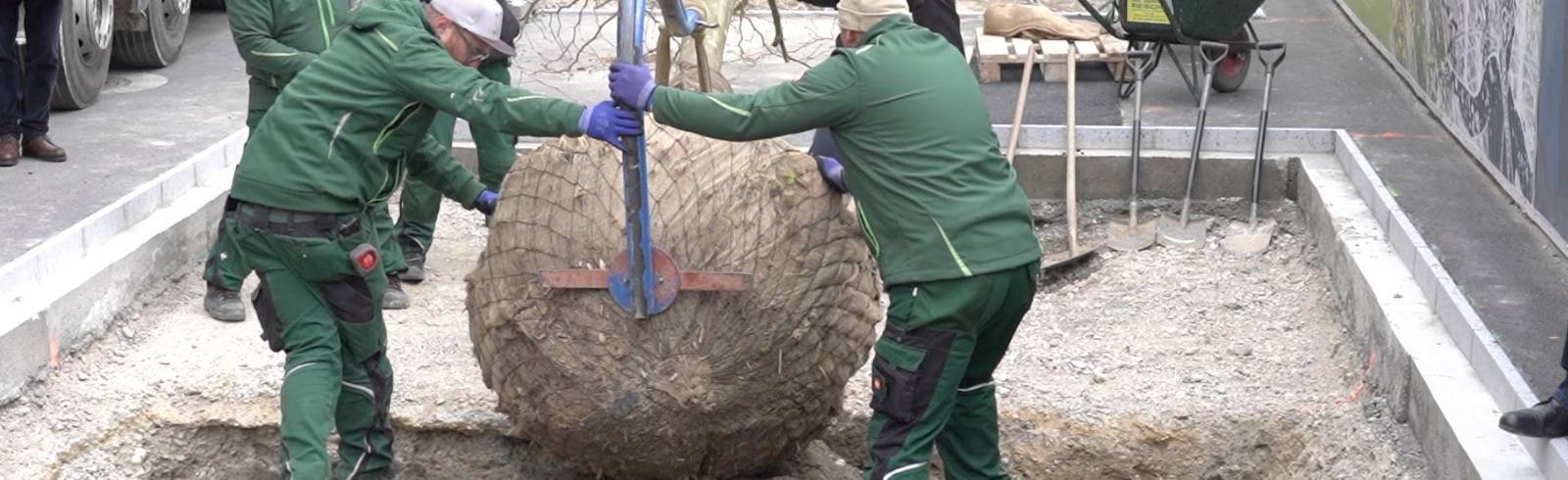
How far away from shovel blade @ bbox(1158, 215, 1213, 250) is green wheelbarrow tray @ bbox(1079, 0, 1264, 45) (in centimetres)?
157

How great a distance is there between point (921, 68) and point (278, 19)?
3.21m

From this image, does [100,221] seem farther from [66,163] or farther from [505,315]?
[505,315]

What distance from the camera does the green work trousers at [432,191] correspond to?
763 centimetres

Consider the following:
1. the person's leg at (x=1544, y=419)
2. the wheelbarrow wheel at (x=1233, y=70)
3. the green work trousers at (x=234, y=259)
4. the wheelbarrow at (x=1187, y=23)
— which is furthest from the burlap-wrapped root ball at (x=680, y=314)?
the wheelbarrow wheel at (x=1233, y=70)

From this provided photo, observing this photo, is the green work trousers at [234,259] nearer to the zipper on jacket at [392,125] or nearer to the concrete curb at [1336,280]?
the concrete curb at [1336,280]

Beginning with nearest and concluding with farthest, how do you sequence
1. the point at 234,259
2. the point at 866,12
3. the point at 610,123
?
the point at 610,123 → the point at 866,12 → the point at 234,259

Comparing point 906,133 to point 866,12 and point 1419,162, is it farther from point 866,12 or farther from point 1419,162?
point 1419,162

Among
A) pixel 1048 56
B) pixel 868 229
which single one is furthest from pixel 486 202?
pixel 1048 56

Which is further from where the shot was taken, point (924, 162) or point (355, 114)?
point (355, 114)

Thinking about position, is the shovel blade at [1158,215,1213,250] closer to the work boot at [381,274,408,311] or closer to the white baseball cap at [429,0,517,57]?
the work boot at [381,274,408,311]

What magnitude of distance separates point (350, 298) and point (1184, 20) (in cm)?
578

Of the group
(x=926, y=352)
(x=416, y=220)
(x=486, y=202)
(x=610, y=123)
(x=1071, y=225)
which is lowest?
(x=1071, y=225)

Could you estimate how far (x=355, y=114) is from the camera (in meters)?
5.20

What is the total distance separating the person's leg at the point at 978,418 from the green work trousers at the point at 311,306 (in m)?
1.71
